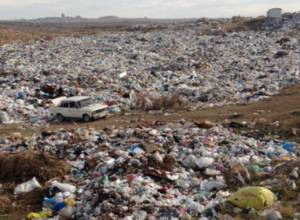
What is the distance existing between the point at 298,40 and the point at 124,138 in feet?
84.0

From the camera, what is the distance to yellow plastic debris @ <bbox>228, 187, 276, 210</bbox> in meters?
9.11

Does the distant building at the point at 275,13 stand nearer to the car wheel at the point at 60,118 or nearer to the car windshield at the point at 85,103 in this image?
the car windshield at the point at 85,103

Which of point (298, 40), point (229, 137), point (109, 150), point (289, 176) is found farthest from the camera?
point (298, 40)

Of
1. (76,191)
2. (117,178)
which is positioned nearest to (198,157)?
(117,178)

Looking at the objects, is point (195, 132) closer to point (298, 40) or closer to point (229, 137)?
point (229, 137)

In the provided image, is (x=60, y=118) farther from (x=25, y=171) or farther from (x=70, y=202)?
(x=70, y=202)

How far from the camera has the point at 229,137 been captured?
13773 mm

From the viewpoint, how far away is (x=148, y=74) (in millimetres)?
26406

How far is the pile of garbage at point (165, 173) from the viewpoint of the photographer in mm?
9281

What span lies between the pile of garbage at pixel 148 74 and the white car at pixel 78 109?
2.15 ft

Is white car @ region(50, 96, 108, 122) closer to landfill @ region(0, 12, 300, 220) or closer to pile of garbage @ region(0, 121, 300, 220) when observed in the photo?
landfill @ region(0, 12, 300, 220)

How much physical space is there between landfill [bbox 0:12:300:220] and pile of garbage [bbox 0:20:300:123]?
0.08 metres

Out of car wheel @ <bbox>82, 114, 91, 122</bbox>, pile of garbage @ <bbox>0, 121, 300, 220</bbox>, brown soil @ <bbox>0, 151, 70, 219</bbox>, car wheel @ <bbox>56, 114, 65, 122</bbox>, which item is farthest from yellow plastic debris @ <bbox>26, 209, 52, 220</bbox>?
car wheel @ <bbox>56, 114, 65, 122</bbox>

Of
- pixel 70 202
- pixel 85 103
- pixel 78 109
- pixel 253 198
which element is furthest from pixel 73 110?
pixel 253 198
